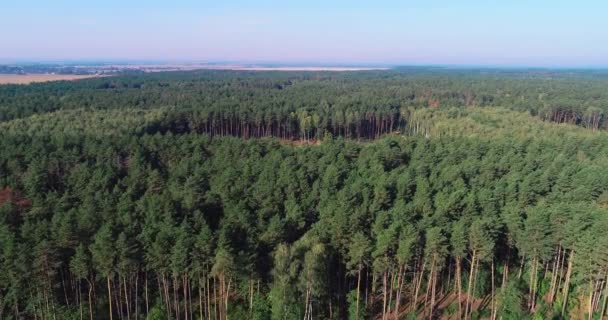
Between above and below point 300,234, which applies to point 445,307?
below

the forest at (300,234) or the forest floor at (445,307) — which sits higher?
the forest at (300,234)

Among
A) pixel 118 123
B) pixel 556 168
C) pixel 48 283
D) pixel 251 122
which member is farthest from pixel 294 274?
pixel 251 122

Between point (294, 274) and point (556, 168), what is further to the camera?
point (556, 168)

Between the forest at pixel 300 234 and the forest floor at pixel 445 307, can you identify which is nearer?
the forest at pixel 300 234

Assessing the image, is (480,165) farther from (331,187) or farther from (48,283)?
(48,283)

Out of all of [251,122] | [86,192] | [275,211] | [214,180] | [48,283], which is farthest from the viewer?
[251,122]

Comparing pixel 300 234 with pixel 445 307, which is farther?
pixel 300 234

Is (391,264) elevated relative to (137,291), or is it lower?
elevated

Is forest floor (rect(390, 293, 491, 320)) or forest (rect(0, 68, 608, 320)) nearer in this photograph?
forest (rect(0, 68, 608, 320))

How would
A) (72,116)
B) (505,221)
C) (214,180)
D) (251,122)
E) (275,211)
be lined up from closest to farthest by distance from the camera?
(505,221), (275,211), (214,180), (72,116), (251,122)

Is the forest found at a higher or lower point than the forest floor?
higher
